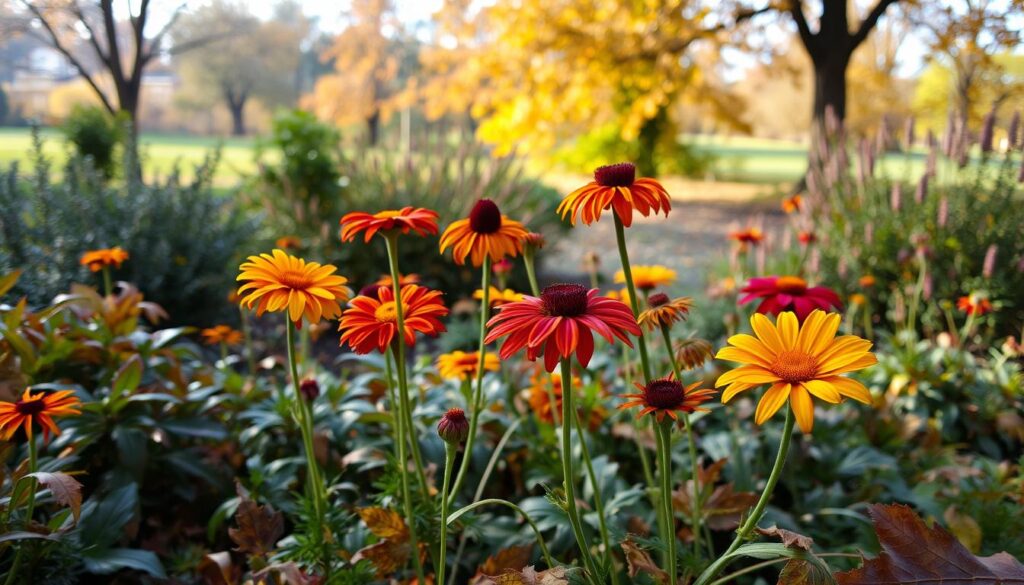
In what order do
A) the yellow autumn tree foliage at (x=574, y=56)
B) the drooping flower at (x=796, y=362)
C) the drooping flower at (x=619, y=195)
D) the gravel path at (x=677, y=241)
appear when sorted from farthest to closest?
the yellow autumn tree foliage at (x=574, y=56) < the gravel path at (x=677, y=241) < the drooping flower at (x=619, y=195) < the drooping flower at (x=796, y=362)

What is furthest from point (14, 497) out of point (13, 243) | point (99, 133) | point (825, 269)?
point (99, 133)

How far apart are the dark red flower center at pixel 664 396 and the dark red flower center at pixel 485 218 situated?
0.37 meters

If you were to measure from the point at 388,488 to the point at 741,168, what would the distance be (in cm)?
1767

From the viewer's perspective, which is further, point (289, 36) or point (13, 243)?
point (289, 36)

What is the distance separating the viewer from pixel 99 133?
8.65 m

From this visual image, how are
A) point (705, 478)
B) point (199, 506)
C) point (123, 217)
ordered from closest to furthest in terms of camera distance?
1. point (705, 478)
2. point (199, 506)
3. point (123, 217)

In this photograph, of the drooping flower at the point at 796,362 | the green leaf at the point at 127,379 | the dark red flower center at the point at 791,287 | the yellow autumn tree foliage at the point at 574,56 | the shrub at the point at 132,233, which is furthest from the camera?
the yellow autumn tree foliage at the point at 574,56

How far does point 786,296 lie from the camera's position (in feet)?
3.72

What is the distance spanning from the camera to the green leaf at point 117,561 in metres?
1.23

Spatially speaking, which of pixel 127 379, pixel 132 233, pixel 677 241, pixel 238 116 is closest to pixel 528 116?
pixel 677 241

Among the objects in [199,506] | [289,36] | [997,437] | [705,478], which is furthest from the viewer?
[289,36]

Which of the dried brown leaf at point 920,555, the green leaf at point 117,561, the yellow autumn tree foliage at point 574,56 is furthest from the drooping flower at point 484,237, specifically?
the yellow autumn tree foliage at point 574,56

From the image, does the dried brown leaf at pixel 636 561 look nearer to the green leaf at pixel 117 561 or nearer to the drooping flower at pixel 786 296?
the drooping flower at pixel 786 296

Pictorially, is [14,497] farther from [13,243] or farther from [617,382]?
[13,243]
